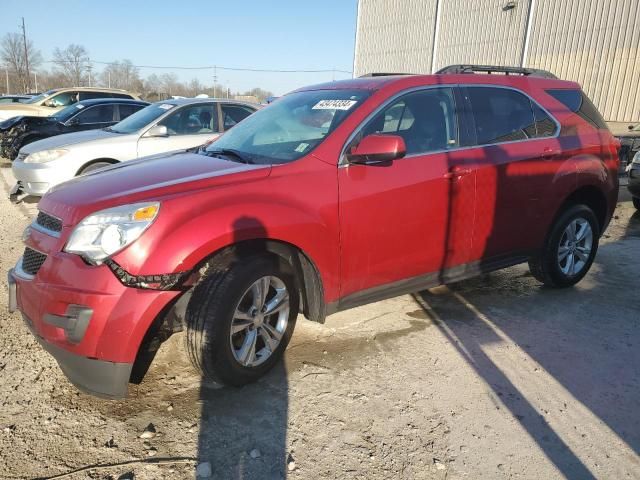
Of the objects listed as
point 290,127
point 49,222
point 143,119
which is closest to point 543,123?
point 290,127

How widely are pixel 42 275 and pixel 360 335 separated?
2.14 meters

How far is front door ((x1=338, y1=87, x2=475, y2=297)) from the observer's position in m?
3.19

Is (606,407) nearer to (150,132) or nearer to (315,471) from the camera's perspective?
(315,471)

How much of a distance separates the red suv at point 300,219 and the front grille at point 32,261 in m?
0.01

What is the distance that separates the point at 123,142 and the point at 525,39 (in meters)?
18.0

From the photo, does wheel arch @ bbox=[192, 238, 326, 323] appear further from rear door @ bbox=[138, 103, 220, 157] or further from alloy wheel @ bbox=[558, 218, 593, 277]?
rear door @ bbox=[138, 103, 220, 157]

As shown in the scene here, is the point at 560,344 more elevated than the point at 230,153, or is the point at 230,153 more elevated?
the point at 230,153

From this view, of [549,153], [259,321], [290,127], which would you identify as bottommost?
[259,321]

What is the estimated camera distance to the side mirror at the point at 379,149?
301 cm

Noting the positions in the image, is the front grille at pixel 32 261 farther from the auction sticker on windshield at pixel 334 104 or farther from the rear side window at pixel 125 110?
the rear side window at pixel 125 110

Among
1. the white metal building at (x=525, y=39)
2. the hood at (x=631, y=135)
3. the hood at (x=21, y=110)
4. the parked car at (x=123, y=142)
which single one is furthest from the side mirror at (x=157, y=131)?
the white metal building at (x=525, y=39)

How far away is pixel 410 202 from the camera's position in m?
3.37

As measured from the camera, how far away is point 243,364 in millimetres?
2902

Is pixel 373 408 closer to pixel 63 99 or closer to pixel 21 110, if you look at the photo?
pixel 63 99
